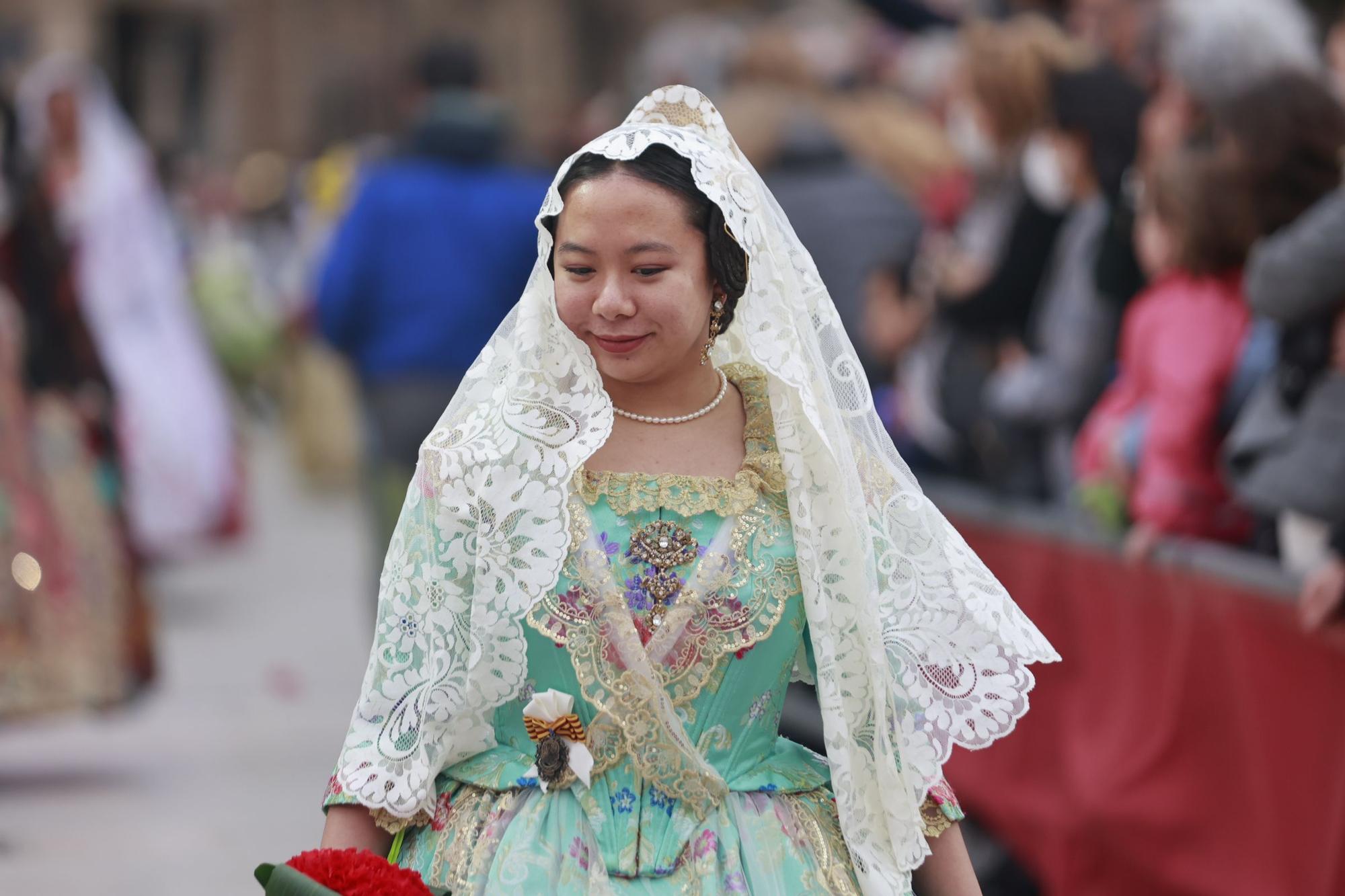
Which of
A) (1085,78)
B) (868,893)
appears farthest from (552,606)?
(1085,78)

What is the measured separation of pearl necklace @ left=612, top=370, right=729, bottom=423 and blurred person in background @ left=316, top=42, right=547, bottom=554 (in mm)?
5091

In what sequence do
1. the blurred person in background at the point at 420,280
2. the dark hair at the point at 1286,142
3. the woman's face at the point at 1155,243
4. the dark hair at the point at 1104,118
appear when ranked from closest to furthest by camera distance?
1. the dark hair at the point at 1286,142
2. the woman's face at the point at 1155,243
3. the dark hair at the point at 1104,118
4. the blurred person in background at the point at 420,280

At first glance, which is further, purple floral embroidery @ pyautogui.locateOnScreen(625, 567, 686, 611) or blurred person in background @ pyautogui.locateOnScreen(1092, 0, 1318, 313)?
blurred person in background @ pyautogui.locateOnScreen(1092, 0, 1318, 313)

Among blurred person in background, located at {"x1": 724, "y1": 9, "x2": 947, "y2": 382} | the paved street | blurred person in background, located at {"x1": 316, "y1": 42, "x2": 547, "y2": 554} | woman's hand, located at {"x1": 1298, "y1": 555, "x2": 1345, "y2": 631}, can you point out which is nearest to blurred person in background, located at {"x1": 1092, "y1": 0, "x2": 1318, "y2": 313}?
blurred person in background, located at {"x1": 724, "y1": 9, "x2": 947, "y2": 382}

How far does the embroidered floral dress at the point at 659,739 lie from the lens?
2.95 m

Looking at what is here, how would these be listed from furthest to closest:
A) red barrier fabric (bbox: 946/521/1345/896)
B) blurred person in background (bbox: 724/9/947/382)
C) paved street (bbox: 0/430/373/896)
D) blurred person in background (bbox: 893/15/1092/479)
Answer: blurred person in background (bbox: 724/9/947/382) → blurred person in background (bbox: 893/15/1092/479) → paved street (bbox: 0/430/373/896) → red barrier fabric (bbox: 946/521/1345/896)

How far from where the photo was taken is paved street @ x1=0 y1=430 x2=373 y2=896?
6555mm

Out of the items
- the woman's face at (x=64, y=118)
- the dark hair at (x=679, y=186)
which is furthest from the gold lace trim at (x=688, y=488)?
the woman's face at (x=64, y=118)

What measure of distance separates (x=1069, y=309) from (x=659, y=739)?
142 inches

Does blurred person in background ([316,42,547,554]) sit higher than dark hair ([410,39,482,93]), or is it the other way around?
dark hair ([410,39,482,93])

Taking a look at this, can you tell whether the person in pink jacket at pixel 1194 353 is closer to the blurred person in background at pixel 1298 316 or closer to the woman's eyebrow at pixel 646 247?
the blurred person in background at pixel 1298 316

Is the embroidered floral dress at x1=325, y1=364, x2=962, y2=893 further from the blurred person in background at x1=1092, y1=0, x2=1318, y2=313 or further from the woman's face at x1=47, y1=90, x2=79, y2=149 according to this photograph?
the woman's face at x1=47, y1=90, x2=79, y2=149

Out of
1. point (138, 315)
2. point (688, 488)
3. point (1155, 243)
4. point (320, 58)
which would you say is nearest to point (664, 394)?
point (688, 488)

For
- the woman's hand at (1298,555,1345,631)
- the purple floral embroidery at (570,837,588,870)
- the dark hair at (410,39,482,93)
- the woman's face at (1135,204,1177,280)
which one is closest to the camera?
the purple floral embroidery at (570,837,588,870)
